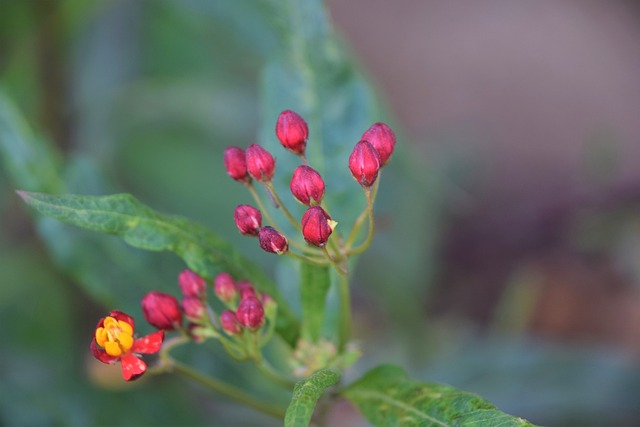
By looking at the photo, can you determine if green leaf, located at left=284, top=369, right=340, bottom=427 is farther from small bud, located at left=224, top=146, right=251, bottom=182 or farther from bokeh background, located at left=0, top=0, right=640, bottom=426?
bokeh background, located at left=0, top=0, right=640, bottom=426

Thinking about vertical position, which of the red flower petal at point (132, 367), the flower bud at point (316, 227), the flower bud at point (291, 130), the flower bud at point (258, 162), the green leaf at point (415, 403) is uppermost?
the flower bud at point (291, 130)

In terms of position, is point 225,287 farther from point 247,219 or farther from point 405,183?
point 405,183

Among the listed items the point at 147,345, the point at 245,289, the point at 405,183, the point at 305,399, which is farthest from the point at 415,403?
the point at 405,183

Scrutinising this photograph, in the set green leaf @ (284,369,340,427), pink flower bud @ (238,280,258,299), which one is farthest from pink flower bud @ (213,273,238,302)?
green leaf @ (284,369,340,427)

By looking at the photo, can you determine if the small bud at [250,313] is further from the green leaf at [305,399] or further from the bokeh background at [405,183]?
the bokeh background at [405,183]

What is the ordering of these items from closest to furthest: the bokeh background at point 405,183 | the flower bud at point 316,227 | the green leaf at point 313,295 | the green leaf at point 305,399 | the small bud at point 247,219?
the green leaf at point 305,399 → the flower bud at point 316,227 → the small bud at point 247,219 → the green leaf at point 313,295 → the bokeh background at point 405,183

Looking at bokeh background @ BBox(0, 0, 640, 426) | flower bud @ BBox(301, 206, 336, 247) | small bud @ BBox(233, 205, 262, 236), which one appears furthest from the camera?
bokeh background @ BBox(0, 0, 640, 426)

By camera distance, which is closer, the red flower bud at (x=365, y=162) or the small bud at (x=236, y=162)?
the red flower bud at (x=365, y=162)

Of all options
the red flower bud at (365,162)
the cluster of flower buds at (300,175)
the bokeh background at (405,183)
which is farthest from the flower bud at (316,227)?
the bokeh background at (405,183)
